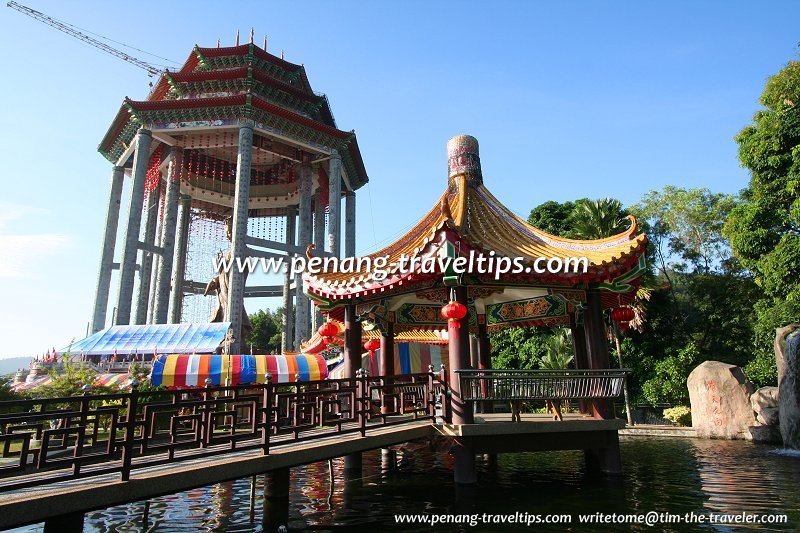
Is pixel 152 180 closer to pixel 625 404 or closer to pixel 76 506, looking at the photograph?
pixel 625 404

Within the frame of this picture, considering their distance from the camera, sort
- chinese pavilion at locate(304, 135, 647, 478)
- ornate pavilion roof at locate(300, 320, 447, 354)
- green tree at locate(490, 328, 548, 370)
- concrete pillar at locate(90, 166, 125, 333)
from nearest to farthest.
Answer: chinese pavilion at locate(304, 135, 647, 478), ornate pavilion roof at locate(300, 320, 447, 354), green tree at locate(490, 328, 548, 370), concrete pillar at locate(90, 166, 125, 333)

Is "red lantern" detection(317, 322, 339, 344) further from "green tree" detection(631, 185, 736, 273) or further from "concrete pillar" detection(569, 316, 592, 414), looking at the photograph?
"green tree" detection(631, 185, 736, 273)

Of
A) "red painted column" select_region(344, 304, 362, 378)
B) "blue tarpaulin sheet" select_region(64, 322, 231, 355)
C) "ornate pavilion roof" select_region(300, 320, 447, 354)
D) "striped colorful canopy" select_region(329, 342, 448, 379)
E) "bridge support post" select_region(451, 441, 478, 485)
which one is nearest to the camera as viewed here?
"bridge support post" select_region(451, 441, 478, 485)

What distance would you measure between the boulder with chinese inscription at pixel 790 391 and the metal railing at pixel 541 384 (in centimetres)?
1034

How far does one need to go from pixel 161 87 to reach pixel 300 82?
10.2m

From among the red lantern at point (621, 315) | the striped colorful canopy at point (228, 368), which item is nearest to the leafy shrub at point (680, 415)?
Answer: the red lantern at point (621, 315)

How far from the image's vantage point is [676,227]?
119 ft

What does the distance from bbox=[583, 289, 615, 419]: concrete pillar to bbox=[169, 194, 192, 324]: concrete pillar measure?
32275 mm

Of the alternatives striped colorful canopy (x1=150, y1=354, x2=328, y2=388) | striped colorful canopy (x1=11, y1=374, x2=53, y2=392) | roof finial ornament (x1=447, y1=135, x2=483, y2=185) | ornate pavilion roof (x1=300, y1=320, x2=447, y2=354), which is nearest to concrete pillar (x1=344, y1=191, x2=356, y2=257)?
striped colorful canopy (x1=150, y1=354, x2=328, y2=388)

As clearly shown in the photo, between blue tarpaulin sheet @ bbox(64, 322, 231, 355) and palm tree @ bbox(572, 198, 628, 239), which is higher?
palm tree @ bbox(572, 198, 628, 239)

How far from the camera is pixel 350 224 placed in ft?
136

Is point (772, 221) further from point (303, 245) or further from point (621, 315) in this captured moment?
point (303, 245)

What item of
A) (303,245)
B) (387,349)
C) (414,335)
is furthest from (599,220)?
(303,245)

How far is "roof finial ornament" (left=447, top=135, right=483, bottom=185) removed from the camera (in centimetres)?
1326
